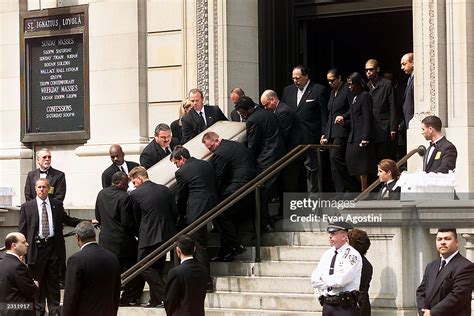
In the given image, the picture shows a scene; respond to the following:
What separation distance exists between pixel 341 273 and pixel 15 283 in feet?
12.6

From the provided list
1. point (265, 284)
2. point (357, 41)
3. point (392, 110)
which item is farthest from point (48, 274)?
point (357, 41)

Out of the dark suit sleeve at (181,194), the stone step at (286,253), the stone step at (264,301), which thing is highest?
the dark suit sleeve at (181,194)

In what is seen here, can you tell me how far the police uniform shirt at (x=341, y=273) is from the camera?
14.4m

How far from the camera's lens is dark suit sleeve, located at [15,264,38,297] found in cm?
1533

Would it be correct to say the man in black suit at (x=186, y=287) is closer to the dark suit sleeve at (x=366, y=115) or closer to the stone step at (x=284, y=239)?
the stone step at (x=284, y=239)

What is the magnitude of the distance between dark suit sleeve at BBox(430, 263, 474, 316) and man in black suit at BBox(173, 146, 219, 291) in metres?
5.56

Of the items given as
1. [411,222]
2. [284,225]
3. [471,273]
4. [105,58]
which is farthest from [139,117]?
[471,273]

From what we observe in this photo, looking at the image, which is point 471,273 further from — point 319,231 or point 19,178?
point 19,178

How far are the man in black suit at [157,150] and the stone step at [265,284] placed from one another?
2613 millimetres

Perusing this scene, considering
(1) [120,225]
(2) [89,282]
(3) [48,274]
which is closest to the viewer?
(2) [89,282]

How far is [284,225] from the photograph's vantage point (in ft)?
63.5

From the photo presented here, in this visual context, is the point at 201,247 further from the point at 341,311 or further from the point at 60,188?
the point at 341,311

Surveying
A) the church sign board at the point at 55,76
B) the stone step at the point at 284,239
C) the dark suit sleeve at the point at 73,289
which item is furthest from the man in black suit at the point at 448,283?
the church sign board at the point at 55,76

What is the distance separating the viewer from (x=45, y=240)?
62.0ft
